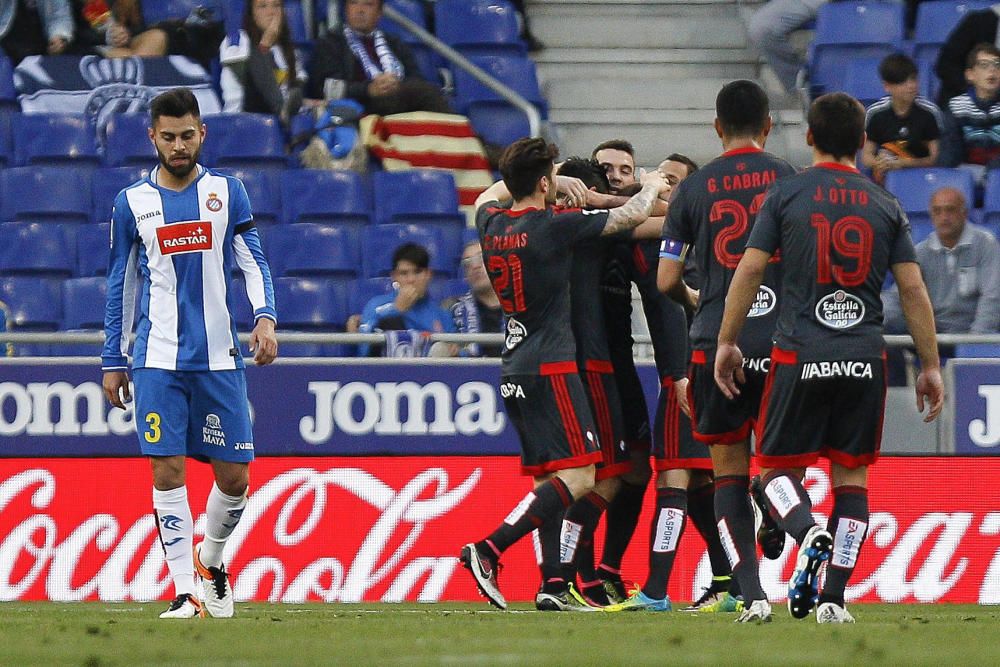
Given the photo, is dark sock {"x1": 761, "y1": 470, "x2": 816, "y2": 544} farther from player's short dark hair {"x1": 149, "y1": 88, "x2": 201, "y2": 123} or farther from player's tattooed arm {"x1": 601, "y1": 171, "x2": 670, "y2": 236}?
player's short dark hair {"x1": 149, "y1": 88, "x2": 201, "y2": 123}

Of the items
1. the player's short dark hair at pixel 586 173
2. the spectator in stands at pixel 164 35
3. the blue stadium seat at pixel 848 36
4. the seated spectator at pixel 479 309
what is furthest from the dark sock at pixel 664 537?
the spectator in stands at pixel 164 35

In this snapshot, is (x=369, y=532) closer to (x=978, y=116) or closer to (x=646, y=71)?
(x=978, y=116)

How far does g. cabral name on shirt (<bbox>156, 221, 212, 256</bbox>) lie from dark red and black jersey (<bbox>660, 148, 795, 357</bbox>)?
5.64ft

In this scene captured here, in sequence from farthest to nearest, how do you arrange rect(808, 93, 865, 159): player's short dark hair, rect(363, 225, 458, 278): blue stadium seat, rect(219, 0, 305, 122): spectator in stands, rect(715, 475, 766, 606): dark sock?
rect(219, 0, 305, 122): spectator in stands
rect(363, 225, 458, 278): blue stadium seat
rect(715, 475, 766, 606): dark sock
rect(808, 93, 865, 159): player's short dark hair

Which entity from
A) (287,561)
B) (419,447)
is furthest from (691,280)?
(287,561)

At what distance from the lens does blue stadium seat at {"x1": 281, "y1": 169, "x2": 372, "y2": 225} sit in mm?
12352

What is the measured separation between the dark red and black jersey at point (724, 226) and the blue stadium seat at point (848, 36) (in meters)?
6.99

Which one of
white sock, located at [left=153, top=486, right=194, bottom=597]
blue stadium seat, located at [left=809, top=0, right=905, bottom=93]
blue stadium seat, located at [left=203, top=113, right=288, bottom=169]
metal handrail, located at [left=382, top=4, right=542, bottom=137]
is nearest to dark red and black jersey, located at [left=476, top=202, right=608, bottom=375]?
white sock, located at [left=153, top=486, right=194, bottom=597]

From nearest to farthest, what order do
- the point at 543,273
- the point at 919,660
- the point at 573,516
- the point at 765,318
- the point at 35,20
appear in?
the point at 919,660
the point at 765,318
the point at 543,273
the point at 573,516
the point at 35,20

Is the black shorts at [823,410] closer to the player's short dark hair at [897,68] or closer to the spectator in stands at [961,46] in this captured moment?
the player's short dark hair at [897,68]

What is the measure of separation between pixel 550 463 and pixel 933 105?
5967 millimetres

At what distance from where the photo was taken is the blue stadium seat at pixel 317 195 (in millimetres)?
12352

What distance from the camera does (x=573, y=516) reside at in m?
7.92

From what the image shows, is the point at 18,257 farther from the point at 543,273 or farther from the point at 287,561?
the point at 543,273
